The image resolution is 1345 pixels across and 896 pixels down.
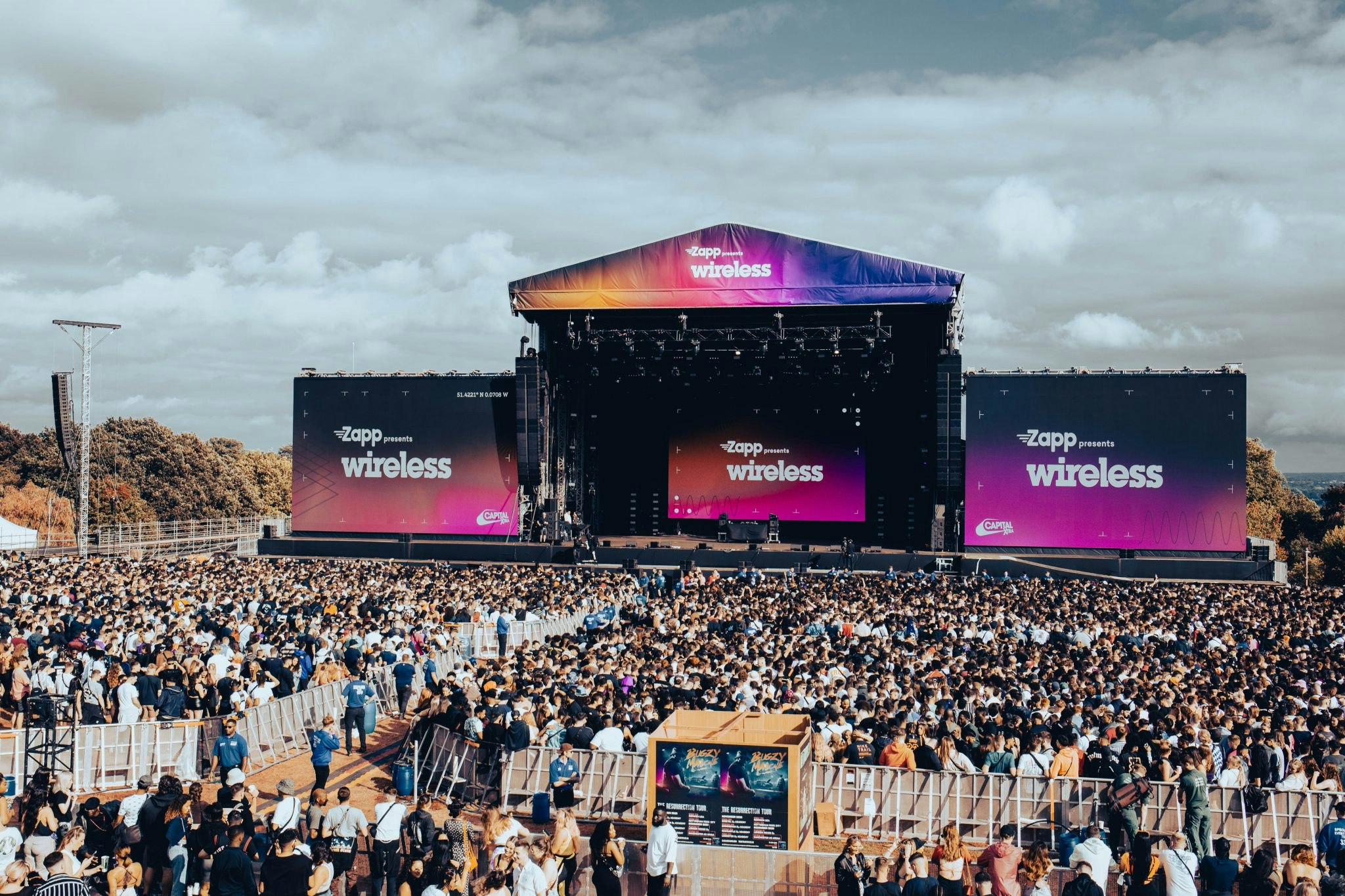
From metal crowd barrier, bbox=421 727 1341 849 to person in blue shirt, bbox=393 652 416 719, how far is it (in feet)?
9.87

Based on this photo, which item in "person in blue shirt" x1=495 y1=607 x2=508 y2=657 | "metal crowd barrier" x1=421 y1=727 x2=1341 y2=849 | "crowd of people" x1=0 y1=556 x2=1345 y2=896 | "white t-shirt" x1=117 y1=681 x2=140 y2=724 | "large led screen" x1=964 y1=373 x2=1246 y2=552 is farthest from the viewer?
"large led screen" x1=964 y1=373 x2=1246 y2=552

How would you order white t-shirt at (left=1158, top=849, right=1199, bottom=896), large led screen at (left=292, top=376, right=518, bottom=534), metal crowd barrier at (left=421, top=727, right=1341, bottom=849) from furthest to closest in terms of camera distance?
large led screen at (left=292, top=376, right=518, bottom=534) < metal crowd barrier at (left=421, top=727, right=1341, bottom=849) < white t-shirt at (left=1158, top=849, right=1199, bottom=896)

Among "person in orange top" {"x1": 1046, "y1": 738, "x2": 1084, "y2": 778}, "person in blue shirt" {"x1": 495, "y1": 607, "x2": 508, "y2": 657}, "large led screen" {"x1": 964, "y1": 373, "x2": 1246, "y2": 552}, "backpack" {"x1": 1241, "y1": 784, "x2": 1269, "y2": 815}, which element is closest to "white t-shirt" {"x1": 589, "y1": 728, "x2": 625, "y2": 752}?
"person in orange top" {"x1": 1046, "y1": 738, "x2": 1084, "y2": 778}

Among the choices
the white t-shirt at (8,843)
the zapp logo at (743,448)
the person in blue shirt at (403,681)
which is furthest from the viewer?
the zapp logo at (743,448)

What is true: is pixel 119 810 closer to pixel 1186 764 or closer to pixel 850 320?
pixel 1186 764

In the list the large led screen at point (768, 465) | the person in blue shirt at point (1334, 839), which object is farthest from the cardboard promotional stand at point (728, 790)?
the large led screen at point (768, 465)

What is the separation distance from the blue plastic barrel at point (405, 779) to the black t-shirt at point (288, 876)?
15.0 feet

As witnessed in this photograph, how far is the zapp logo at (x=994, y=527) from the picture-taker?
118ft

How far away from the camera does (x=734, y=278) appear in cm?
3472

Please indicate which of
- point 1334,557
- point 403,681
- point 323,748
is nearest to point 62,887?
point 323,748

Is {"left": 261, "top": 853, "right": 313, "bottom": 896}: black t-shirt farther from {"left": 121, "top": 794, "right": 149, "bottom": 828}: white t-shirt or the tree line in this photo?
the tree line

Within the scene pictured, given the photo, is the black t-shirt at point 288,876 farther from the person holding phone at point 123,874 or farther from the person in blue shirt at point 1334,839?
the person in blue shirt at point 1334,839

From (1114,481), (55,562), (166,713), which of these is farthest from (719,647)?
(1114,481)

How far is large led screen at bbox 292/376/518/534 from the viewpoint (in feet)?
127
